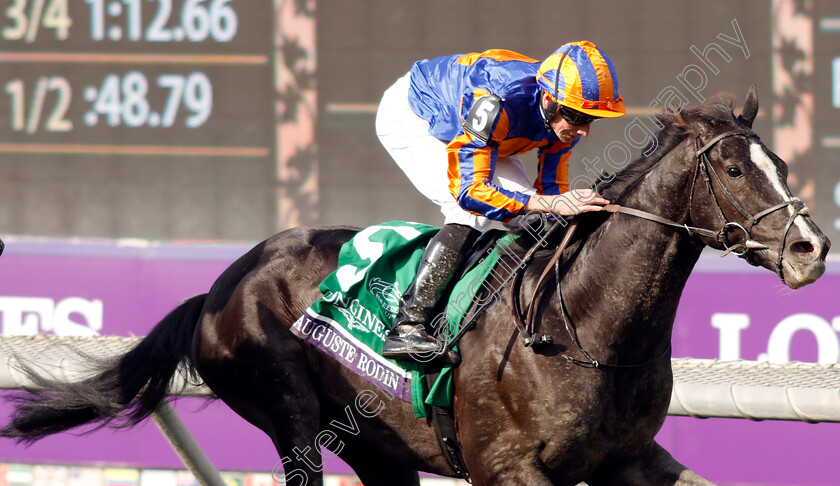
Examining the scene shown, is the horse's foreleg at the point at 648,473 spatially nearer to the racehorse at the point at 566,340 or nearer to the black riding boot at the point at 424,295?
the racehorse at the point at 566,340

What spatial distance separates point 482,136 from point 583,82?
0.26 metres

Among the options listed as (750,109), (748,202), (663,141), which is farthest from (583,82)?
(748,202)

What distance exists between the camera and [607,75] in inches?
98.7

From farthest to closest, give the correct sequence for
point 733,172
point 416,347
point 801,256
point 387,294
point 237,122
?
1. point 237,122
2. point 387,294
3. point 416,347
4. point 733,172
5. point 801,256

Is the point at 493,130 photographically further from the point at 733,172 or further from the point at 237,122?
the point at 237,122

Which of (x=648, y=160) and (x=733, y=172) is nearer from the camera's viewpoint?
(x=733, y=172)

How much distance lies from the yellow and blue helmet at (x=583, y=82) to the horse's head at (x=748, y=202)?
201 mm

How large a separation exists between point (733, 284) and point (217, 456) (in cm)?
237

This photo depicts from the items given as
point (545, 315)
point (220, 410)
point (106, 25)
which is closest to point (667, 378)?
point (545, 315)

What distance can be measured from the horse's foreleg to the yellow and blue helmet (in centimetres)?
84

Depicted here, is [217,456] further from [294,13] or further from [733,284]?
[733,284]

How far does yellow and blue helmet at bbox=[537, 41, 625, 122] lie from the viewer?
2484mm

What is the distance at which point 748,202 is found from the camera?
2.23 metres

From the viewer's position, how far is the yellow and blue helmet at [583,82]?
248 centimetres
